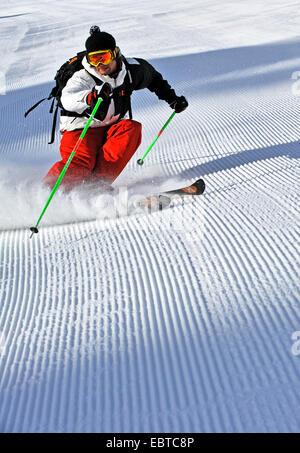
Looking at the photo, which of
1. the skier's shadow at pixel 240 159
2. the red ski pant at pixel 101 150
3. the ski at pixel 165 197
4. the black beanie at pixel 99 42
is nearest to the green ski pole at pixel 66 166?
the red ski pant at pixel 101 150

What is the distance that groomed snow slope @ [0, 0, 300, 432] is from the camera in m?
1.17

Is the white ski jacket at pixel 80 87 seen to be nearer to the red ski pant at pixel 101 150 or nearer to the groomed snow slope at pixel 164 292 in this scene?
the red ski pant at pixel 101 150

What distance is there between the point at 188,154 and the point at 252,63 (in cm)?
377

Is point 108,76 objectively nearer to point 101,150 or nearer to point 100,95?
point 100,95

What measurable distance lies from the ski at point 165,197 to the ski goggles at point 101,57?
A: 0.73 m

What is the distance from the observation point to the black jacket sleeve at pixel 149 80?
2586mm

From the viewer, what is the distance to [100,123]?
8.41 feet

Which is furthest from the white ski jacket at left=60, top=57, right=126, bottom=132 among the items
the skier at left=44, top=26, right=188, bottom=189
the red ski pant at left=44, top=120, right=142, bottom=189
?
the red ski pant at left=44, top=120, right=142, bottom=189

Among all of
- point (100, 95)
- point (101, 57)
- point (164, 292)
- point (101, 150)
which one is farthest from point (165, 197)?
point (164, 292)

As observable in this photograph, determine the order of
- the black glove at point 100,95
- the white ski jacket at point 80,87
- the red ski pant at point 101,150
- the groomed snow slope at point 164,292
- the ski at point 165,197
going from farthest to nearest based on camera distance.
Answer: the red ski pant at point 101,150 → the ski at point 165,197 → the white ski jacket at point 80,87 → the black glove at point 100,95 → the groomed snow slope at point 164,292

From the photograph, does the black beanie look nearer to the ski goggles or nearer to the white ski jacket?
the ski goggles

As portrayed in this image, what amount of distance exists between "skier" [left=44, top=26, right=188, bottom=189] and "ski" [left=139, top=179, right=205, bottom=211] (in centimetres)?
30

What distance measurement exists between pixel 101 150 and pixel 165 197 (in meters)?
0.49

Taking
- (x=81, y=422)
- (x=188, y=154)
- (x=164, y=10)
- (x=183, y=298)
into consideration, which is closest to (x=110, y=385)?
(x=81, y=422)
